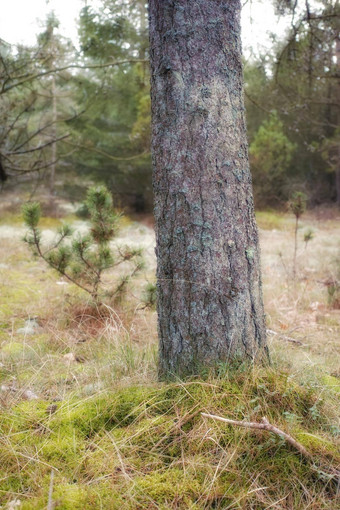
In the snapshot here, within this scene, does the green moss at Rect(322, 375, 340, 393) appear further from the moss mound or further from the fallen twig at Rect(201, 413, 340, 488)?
the fallen twig at Rect(201, 413, 340, 488)

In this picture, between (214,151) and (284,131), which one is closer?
(214,151)

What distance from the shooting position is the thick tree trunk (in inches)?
70.4

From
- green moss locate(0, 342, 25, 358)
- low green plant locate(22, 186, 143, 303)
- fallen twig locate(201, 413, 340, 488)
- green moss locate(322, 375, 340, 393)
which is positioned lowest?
green moss locate(0, 342, 25, 358)

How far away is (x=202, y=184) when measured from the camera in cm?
179

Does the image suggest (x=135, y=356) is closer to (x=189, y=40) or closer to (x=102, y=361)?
(x=102, y=361)

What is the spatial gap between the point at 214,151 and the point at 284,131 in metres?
15.2

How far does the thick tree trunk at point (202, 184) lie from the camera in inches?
70.4

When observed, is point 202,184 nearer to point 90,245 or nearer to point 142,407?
point 142,407

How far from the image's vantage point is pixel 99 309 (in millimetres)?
3555

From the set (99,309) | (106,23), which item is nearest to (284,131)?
(106,23)

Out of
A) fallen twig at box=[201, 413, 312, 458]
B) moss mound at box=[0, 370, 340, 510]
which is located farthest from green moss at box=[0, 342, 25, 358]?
fallen twig at box=[201, 413, 312, 458]

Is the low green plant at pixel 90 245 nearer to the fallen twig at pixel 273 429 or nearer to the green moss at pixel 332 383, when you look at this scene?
the green moss at pixel 332 383

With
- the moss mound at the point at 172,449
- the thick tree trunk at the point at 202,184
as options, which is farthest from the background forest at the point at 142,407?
the thick tree trunk at the point at 202,184

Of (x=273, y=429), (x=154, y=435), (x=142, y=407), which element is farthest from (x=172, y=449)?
(x=273, y=429)
